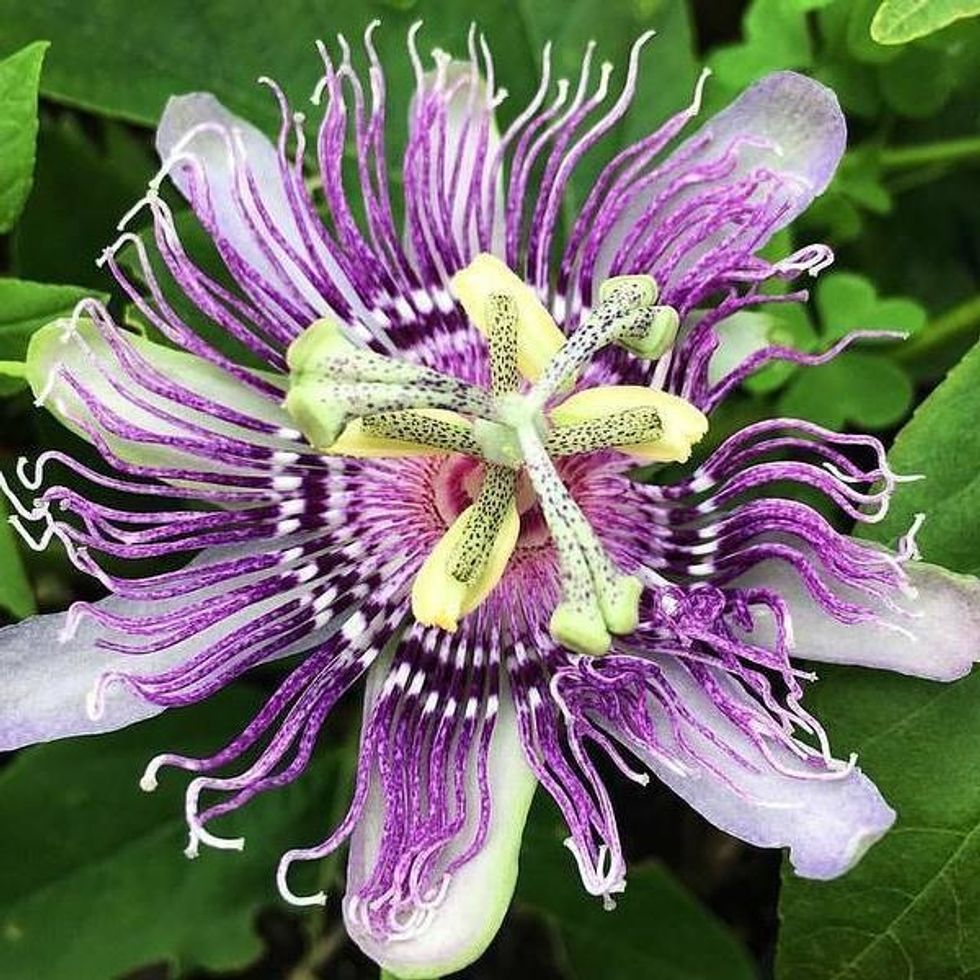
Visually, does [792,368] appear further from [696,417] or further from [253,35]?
[253,35]

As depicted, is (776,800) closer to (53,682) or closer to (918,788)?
(918,788)

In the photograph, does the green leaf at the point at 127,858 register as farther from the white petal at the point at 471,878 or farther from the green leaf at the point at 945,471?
the green leaf at the point at 945,471

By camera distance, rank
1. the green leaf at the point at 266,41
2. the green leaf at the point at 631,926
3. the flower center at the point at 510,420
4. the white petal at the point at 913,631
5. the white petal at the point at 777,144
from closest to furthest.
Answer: the flower center at the point at 510,420, the white petal at the point at 913,631, the white petal at the point at 777,144, the green leaf at the point at 266,41, the green leaf at the point at 631,926

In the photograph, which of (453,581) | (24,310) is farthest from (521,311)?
(24,310)

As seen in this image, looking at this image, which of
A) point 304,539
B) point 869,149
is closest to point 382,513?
point 304,539

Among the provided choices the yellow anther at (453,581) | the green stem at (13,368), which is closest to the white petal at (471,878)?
the yellow anther at (453,581)

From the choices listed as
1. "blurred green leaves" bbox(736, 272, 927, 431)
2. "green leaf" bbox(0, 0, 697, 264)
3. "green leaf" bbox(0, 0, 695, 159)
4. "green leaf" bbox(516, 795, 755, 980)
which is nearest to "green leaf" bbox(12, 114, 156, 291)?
"green leaf" bbox(0, 0, 697, 264)
